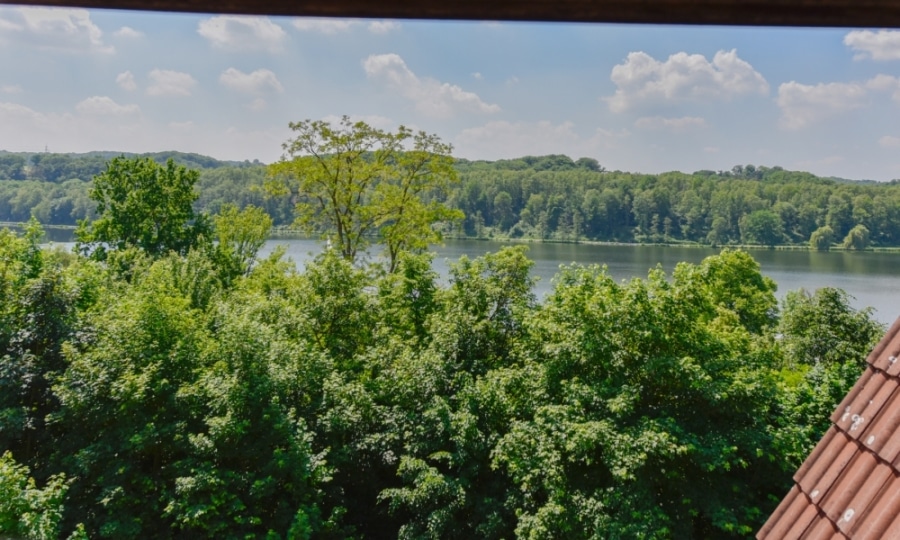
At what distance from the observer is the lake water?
104 ft

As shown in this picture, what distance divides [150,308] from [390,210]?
10.9 metres

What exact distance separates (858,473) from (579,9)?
1.68 metres

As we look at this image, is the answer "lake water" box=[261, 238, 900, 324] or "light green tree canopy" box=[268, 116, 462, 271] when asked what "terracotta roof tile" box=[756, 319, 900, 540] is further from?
"lake water" box=[261, 238, 900, 324]

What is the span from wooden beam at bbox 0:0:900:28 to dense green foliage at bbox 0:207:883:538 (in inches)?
306

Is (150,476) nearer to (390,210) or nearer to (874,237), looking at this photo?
(390,210)

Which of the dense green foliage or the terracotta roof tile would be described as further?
the dense green foliage

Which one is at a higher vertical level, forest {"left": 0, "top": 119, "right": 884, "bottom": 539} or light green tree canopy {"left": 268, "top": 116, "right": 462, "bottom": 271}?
light green tree canopy {"left": 268, "top": 116, "right": 462, "bottom": 271}

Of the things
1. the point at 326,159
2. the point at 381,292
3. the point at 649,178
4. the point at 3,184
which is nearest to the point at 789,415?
the point at 381,292

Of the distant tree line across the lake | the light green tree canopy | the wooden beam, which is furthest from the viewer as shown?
the distant tree line across the lake

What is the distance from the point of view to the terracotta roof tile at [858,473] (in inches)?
68.2

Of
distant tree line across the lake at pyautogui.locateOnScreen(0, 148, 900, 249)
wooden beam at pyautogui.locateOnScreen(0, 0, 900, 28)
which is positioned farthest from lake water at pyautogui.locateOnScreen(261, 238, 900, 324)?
wooden beam at pyautogui.locateOnScreen(0, 0, 900, 28)

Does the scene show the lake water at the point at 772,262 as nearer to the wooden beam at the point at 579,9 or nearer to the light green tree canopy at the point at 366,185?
the light green tree canopy at the point at 366,185

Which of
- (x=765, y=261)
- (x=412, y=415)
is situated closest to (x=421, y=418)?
(x=412, y=415)

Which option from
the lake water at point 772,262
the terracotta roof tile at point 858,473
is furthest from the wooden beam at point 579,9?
the lake water at point 772,262
